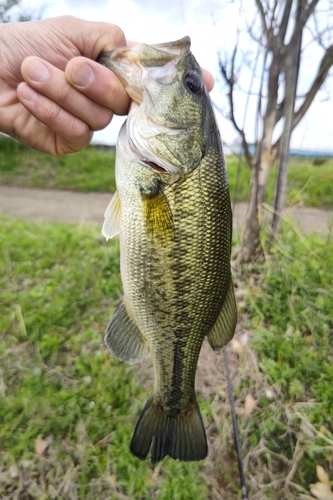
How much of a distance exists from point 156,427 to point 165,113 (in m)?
1.35

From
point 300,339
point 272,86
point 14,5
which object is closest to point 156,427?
point 300,339

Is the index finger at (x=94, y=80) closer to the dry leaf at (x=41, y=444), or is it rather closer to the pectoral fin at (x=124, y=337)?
the pectoral fin at (x=124, y=337)

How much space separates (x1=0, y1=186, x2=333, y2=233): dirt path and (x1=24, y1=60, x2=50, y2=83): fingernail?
12.8 feet

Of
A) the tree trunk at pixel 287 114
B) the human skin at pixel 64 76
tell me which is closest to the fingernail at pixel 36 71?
the human skin at pixel 64 76

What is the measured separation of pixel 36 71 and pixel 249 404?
2.40 metres

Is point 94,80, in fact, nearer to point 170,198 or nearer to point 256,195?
point 170,198

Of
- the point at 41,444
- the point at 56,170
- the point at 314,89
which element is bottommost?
the point at 41,444

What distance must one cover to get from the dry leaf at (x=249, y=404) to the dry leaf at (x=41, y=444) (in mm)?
1339

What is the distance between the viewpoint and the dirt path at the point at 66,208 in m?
5.55

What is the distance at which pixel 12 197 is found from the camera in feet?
21.6

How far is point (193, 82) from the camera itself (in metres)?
1.30

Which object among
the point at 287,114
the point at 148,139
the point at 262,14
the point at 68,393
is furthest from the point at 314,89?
the point at 68,393

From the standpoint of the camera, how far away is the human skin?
4.22ft

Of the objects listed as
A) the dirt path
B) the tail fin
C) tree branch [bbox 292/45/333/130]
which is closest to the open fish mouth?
the tail fin
